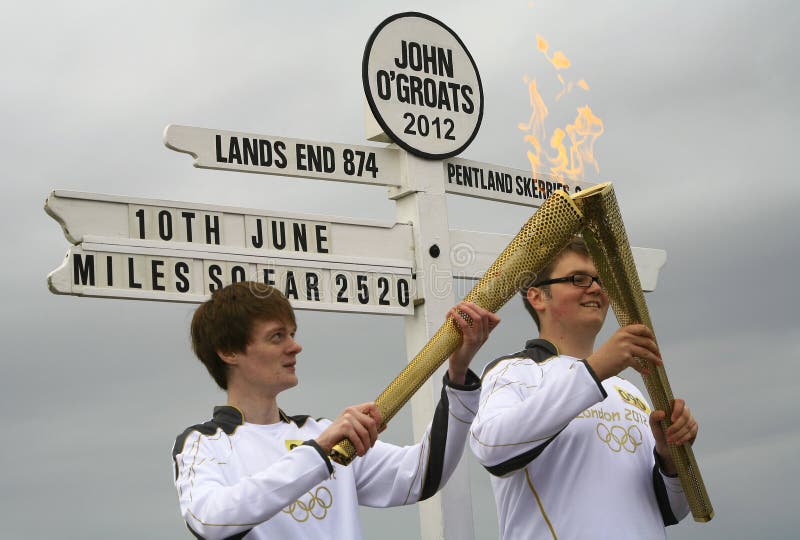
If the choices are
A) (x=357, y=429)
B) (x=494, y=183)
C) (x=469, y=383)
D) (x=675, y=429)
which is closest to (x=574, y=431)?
(x=675, y=429)

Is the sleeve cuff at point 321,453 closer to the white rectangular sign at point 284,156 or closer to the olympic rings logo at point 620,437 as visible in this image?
the olympic rings logo at point 620,437

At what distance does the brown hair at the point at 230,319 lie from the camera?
3.35 metres

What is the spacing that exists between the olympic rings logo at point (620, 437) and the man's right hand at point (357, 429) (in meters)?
0.85

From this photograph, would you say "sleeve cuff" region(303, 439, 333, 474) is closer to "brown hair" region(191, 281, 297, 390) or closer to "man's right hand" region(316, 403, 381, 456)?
"man's right hand" region(316, 403, 381, 456)

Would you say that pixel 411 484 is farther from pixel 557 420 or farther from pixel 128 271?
pixel 128 271

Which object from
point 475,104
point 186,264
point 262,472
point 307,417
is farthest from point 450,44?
point 262,472

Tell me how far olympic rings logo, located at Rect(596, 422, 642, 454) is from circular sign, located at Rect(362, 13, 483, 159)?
318 centimetres

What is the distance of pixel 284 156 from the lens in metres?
5.92

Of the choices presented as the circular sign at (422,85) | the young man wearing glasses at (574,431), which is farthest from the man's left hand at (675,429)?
the circular sign at (422,85)

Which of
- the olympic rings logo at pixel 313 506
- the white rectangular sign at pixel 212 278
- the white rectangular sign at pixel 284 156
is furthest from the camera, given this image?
the white rectangular sign at pixel 284 156

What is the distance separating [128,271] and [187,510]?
2.48 metres

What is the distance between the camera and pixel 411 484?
338 centimetres

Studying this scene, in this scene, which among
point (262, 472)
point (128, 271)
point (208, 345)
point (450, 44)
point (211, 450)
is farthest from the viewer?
point (450, 44)

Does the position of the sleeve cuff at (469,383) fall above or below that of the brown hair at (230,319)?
below
